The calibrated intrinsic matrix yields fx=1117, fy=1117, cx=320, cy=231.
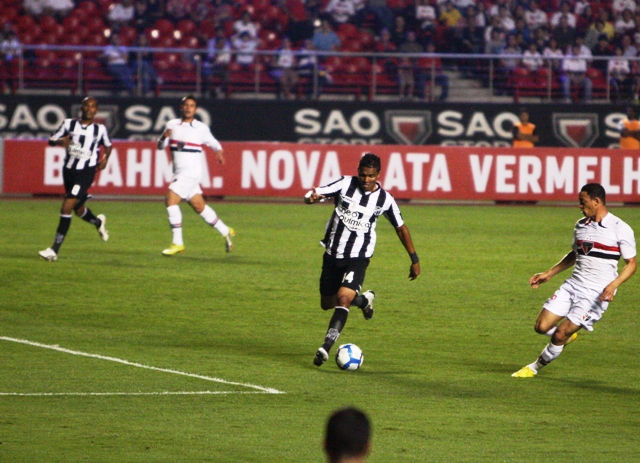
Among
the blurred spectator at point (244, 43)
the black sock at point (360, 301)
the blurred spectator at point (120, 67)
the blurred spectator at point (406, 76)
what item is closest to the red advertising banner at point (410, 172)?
the blurred spectator at point (120, 67)

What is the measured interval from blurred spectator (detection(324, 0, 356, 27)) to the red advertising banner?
6436mm

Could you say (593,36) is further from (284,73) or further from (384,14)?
(284,73)

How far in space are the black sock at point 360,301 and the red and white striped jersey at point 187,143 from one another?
6.68m

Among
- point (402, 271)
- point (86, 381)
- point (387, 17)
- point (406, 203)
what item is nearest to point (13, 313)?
point (86, 381)

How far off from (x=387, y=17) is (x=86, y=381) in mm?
22575

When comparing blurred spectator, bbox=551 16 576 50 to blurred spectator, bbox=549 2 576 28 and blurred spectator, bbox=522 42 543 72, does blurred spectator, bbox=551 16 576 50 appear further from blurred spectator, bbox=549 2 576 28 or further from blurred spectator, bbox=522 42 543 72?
blurred spectator, bbox=522 42 543 72

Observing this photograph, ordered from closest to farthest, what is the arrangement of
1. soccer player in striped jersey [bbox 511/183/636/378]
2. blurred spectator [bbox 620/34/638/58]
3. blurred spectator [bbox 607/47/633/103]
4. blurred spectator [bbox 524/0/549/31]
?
soccer player in striped jersey [bbox 511/183/636/378]
blurred spectator [bbox 607/47/633/103]
blurred spectator [bbox 620/34/638/58]
blurred spectator [bbox 524/0/549/31]

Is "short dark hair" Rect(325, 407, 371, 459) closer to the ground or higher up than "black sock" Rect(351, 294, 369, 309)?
higher up

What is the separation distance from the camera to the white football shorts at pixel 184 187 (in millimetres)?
16453

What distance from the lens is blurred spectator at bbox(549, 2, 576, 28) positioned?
1188 inches

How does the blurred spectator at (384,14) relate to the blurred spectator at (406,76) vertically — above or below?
above

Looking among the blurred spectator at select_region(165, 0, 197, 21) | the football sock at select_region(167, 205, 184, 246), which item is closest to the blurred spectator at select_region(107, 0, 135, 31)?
the blurred spectator at select_region(165, 0, 197, 21)

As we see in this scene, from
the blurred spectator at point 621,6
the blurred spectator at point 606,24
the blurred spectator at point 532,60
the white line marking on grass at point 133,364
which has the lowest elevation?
the white line marking on grass at point 133,364

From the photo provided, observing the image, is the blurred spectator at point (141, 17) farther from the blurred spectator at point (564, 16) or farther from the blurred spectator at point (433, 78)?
the blurred spectator at point (564, 16)
